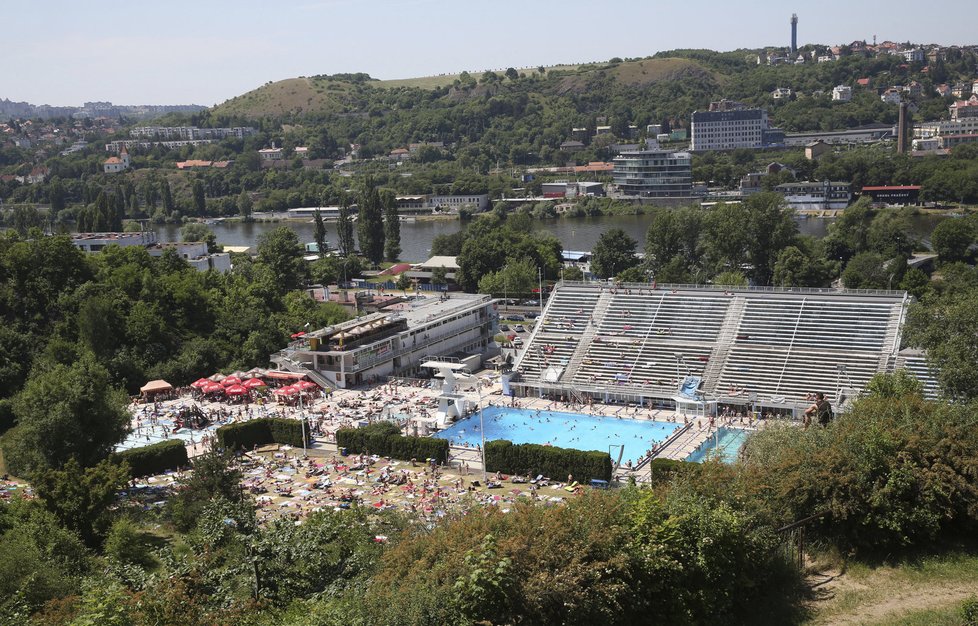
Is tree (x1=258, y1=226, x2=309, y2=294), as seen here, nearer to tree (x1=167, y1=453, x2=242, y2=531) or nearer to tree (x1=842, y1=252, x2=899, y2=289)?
tree (x1=167, y1=453, x2=242, y2=531)

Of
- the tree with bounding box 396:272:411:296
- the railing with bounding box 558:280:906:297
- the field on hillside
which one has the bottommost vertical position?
the tree with bounding box 396:272:411:296

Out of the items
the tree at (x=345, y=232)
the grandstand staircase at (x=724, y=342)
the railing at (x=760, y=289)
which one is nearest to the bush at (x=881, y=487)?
the grandstand staircase at (x=724, y=342)

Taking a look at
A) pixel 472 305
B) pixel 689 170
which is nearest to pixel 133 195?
pixel 689 170

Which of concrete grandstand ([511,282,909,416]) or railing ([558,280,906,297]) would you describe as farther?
railing ([558,280,906,297])

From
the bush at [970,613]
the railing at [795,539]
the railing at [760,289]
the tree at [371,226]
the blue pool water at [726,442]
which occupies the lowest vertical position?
the blue pool water at [726,442]

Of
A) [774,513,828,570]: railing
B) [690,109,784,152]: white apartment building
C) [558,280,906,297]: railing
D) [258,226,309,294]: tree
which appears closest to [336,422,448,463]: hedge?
[558,280,906,297]: railing

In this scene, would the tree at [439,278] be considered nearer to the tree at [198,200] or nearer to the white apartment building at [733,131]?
the tree at [198,200]

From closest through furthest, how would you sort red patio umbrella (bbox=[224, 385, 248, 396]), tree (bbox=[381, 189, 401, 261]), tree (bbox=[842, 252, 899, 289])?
1. red patio umbrella (bbox=[224, 385, 248, 396])
2. tree (bbox=[842, 252, 899, 289])
3. tree (bbox=[381, 189, 401, 261])

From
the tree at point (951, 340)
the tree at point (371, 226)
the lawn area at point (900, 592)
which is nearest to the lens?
the lawn area at point (900, 592)
